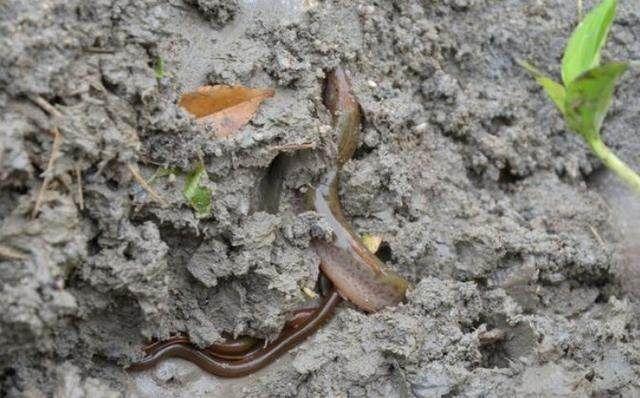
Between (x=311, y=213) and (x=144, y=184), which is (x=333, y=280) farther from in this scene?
(x=144, y=184)

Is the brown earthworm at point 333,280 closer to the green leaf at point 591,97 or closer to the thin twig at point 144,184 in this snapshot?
the thin twig at point 144,184

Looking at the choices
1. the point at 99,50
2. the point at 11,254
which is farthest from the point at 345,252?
the point at 11,254

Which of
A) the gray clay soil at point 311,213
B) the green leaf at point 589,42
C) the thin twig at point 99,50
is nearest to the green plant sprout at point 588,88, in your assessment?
the green leaf at point 589,42

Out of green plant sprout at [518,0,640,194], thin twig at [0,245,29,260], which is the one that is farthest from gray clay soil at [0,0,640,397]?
green plant sprout at [518,0,640,194]

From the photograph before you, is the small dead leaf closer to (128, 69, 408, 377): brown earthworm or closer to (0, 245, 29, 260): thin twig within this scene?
(128, 69, 408, 377): brown earthworm

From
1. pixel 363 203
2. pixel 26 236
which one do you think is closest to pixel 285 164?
pixel 363 203

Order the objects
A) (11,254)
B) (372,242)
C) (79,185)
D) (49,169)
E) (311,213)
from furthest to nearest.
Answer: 1. (372,242)
2. (311,213)
3. (79,185)
4. (49,169)
5. (11,254)

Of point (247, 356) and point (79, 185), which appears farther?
point (247, 356)

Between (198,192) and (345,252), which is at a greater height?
(198,192)
